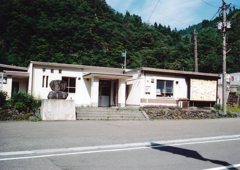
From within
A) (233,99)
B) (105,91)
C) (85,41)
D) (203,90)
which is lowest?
(233,99)

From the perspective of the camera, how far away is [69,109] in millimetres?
13031

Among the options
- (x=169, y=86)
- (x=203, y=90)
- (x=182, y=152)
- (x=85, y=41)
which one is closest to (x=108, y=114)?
(x=169, y=86)

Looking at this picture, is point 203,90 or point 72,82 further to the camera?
point 203,90

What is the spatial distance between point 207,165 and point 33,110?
11.9 metres

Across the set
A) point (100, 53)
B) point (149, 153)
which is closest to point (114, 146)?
point (149, 153)

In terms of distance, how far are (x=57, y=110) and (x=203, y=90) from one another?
1362 cm

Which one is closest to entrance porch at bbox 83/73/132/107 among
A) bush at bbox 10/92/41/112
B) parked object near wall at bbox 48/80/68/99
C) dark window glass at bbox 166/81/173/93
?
dark window glass at bbox 166/81/173/93

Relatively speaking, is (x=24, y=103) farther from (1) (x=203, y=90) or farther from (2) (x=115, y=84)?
(1) (x=203, y=90)

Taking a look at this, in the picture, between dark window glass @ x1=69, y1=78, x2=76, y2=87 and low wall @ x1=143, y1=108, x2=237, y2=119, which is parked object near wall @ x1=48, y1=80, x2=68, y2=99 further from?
low wall @ x1=143, y1=108, x2=237, y2=119

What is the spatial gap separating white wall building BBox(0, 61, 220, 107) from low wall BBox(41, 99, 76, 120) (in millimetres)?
4087

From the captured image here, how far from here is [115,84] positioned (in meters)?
19.2

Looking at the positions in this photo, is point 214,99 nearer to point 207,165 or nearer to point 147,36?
point 207,165

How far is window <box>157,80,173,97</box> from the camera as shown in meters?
18.5

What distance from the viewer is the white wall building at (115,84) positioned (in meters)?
17.1
